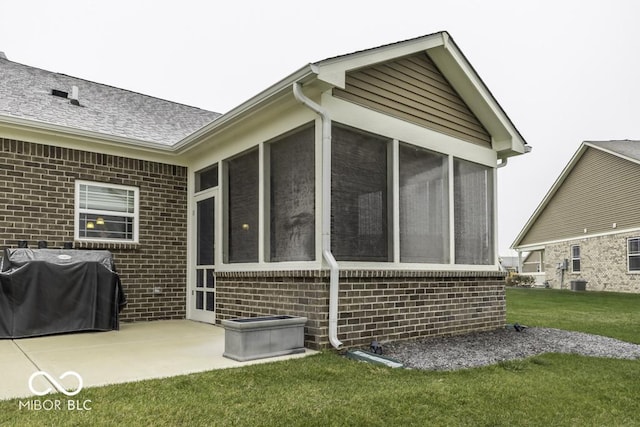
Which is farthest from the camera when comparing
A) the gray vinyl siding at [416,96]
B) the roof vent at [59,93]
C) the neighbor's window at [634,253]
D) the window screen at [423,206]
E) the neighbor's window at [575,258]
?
the neighbor's window at [575,258]

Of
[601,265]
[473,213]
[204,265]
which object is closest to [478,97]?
[473,213]

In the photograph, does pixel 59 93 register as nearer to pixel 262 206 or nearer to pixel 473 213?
pixel 262 206

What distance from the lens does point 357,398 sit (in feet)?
10.9

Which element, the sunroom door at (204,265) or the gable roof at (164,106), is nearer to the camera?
the gable roof at (164,106)

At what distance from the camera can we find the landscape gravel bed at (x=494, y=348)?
4.80 metres

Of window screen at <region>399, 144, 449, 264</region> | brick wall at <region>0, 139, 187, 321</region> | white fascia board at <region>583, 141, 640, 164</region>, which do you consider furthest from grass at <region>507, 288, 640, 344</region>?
brick wall at <region>0, 139, 187, 321</region>

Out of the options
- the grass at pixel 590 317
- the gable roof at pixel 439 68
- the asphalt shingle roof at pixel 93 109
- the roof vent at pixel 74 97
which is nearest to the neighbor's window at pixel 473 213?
the gable roof at pixel 439 68

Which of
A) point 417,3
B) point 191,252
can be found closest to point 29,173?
point 191,252

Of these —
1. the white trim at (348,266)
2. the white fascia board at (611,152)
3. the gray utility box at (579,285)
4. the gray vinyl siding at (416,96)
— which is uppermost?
the white fascia board at (611,152)

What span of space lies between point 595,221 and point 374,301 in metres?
18.0

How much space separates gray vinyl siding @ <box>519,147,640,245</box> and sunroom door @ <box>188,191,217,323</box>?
1650 centimetres

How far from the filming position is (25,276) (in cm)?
576

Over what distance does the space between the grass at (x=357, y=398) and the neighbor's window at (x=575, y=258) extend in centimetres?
1834

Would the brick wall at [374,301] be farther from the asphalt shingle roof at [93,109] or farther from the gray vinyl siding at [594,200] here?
the gray vinyl siding at [594,200]
